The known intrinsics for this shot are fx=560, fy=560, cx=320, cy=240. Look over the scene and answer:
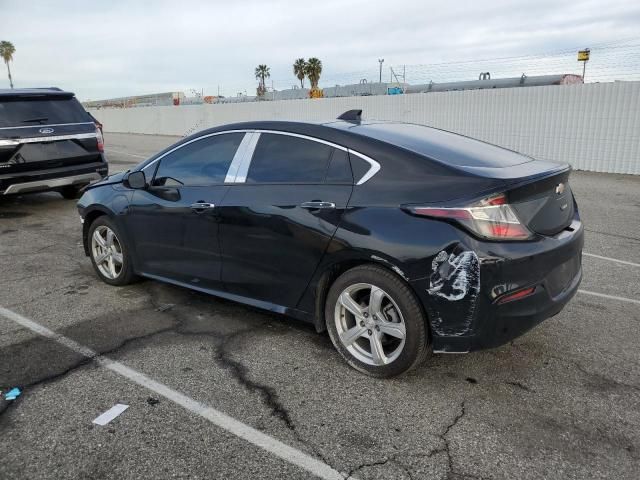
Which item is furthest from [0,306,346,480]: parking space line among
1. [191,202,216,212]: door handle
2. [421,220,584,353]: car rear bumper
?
[191,202,216,212]: door handle

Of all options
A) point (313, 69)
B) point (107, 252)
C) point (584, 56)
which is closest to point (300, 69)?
point (313, 69)

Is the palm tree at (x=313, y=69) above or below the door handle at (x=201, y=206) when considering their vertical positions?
above

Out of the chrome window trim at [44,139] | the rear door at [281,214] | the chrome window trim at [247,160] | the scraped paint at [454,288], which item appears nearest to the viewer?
the scraped paint at [454,288]

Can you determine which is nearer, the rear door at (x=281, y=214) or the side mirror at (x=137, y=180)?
the rear door at (x=281, y=214)

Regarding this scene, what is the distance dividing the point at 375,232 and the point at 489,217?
2.15 ft

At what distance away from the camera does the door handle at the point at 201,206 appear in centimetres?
424

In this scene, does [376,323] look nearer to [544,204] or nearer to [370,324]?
[370,324]

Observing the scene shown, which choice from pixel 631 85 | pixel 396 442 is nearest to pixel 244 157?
pixel 396 442

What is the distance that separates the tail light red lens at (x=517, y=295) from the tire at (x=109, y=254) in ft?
11.2

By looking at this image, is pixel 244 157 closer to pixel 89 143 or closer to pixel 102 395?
pixel 102 395

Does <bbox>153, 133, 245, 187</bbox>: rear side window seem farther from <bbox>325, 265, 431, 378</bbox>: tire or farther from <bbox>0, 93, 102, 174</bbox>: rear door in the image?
<bbox>0, 93, 102, 174</bbox>: rear door

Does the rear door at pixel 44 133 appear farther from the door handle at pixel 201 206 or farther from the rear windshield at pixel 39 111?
the door handle at pixel 201 206

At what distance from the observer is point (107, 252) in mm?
5352

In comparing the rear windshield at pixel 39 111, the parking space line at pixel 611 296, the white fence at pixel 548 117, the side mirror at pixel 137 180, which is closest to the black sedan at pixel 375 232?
the side mirror at pixel 137 180
